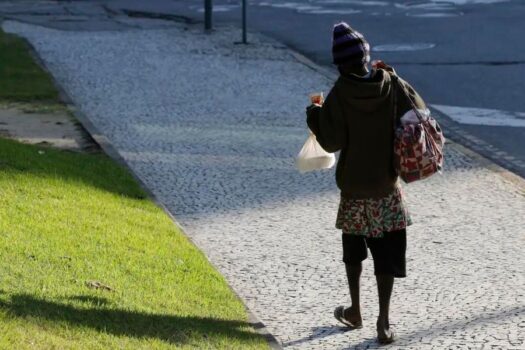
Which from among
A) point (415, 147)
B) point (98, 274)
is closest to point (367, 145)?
point (415, 147)

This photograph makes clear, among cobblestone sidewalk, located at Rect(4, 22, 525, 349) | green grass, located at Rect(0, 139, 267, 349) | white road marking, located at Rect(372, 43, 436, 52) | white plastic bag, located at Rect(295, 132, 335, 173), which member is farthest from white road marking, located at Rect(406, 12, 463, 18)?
white plastic bag, located at Rect(295, 132, 335, 173)

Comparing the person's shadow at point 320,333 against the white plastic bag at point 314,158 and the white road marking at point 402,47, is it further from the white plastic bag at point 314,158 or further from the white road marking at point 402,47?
the white road marking at point 402,47

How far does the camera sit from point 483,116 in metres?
12.5

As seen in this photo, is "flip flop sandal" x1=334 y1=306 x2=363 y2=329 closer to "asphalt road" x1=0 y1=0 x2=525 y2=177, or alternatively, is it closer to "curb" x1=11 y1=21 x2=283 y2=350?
"curb" x1=11 y1=21 x2=283 y2=350

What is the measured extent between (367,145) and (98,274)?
5.42 ft

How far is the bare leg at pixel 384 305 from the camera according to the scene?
5.92m

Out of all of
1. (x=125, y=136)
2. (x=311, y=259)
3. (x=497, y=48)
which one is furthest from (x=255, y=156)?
(x=497, y=48)

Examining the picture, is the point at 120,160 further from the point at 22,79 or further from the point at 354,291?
the point at 22,79

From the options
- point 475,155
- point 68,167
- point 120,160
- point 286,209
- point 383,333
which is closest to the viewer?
point 383,333

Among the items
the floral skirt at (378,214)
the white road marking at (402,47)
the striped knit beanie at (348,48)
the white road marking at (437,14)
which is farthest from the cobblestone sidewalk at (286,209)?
the white road marking at (437,14)

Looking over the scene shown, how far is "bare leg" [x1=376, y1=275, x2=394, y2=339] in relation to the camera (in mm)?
5918

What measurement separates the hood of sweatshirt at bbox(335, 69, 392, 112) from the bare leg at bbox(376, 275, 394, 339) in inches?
35.6

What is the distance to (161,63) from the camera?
16453 millimetres

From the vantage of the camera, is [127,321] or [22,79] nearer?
[127,321]
